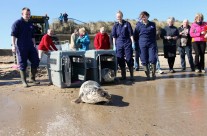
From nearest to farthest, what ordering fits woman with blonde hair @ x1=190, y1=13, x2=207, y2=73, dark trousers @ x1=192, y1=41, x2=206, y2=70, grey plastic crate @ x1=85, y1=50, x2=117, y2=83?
grey plastic crate @ x1=85, y1=50, x2=117, y2=83, woman with blonde hair @ x1=190, y1=13, x2=207, y2=73, dark trousers @ x1=192, y1=41, x2=206, y2=70

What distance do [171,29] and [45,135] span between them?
7.62 metres

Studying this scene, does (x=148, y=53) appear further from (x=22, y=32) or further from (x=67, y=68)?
(x=22, y=32)

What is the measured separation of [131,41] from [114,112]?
3.90m

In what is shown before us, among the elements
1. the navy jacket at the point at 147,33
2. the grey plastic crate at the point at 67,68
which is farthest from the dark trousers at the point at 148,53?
the grey plastic crate at the point at 67,68

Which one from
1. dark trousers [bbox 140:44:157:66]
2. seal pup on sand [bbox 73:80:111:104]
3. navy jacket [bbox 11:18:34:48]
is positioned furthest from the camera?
dark trousers [bbox 140:44:157:66]

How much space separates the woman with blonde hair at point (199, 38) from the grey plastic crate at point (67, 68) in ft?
13.1

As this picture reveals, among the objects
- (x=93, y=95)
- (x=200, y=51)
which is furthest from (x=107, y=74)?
(x=200, y=51)

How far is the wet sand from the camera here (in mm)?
4617

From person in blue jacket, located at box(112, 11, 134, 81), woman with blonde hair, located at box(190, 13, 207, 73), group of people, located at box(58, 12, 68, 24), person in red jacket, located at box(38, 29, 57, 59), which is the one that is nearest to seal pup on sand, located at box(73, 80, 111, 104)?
person in blue jacket, located at box(112, 11, 134, 81)

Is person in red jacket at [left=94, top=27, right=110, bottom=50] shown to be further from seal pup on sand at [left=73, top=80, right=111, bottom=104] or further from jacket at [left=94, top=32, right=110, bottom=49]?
seal pup on sand at [left=73, top=80, right=111, bottom=104]

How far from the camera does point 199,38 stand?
1068 cm

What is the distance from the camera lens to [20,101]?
22.2 feet

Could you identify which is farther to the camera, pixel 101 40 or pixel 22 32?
pixel 101 40

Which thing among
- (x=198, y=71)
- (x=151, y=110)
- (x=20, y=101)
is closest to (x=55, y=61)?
(x=20, y=101)
